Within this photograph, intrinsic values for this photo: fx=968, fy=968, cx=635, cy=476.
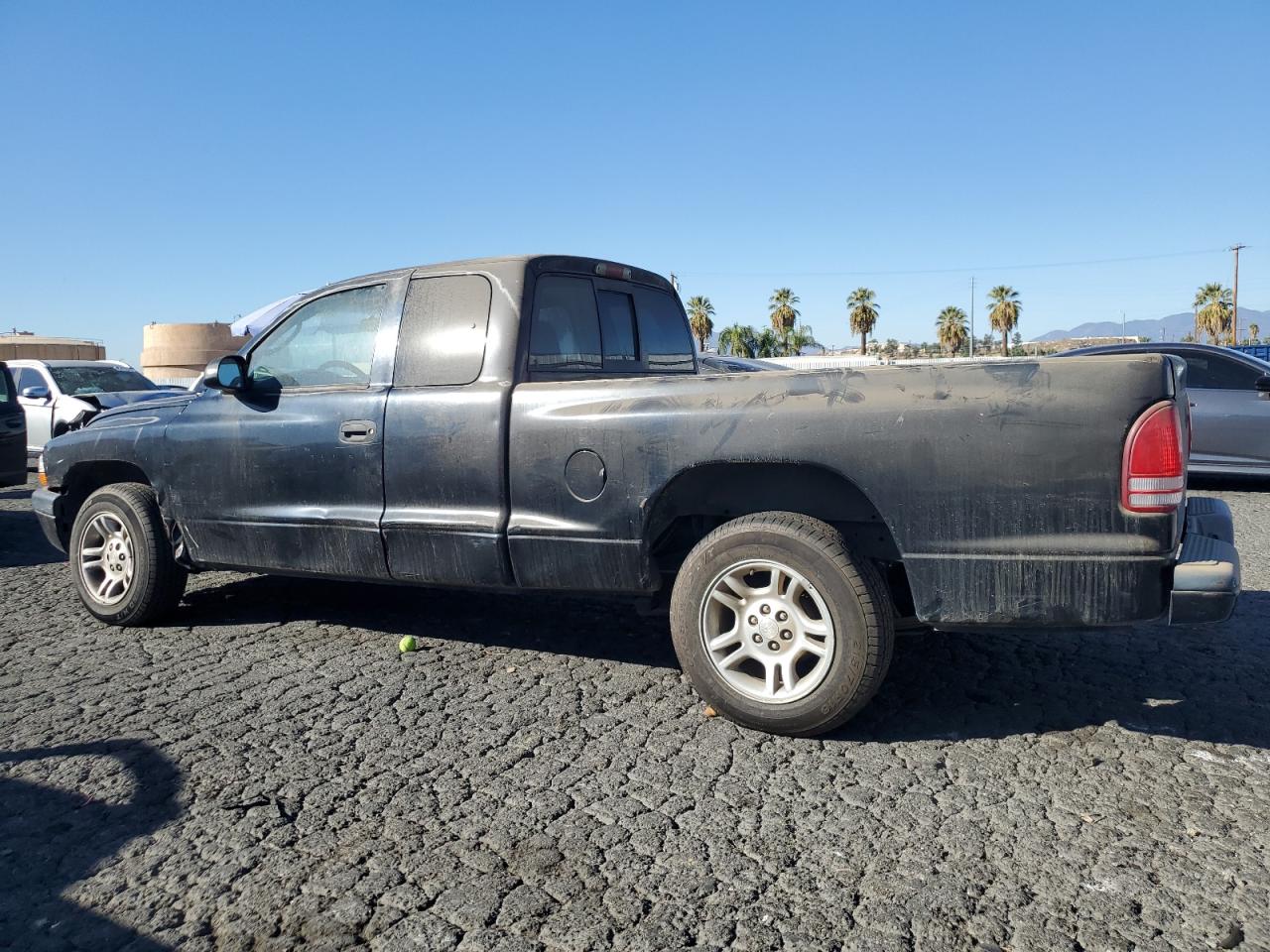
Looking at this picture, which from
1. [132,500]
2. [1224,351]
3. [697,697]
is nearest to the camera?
[697,697]

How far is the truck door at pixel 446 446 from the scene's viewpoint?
4.21 m

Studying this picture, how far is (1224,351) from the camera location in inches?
402

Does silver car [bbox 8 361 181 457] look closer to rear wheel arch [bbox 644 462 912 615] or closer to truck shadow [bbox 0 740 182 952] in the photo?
truck shadow [bbox 0 740 182 952]

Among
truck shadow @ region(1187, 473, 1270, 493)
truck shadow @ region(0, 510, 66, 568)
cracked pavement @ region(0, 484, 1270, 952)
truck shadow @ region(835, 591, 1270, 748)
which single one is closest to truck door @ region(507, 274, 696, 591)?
cracked pavement @ region(0, 484, 1270, 952)

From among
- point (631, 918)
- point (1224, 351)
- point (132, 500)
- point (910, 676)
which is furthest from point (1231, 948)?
point (1224, 351)

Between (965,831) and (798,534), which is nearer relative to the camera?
(965,831)

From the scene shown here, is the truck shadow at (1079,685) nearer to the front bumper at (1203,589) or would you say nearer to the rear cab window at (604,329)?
the front bumper at (1203,589)

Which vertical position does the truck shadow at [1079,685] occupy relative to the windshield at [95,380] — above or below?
below

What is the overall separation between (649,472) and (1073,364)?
5.16 feet

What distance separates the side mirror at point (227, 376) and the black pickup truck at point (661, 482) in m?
0.02

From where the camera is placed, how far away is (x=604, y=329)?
16.3 ft

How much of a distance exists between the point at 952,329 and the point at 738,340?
1834cm

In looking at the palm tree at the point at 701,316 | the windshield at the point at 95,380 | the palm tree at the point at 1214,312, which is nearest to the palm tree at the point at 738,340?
the palm tree at the point at 701,316

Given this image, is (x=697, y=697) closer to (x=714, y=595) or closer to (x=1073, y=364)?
(x=714, y=595)
